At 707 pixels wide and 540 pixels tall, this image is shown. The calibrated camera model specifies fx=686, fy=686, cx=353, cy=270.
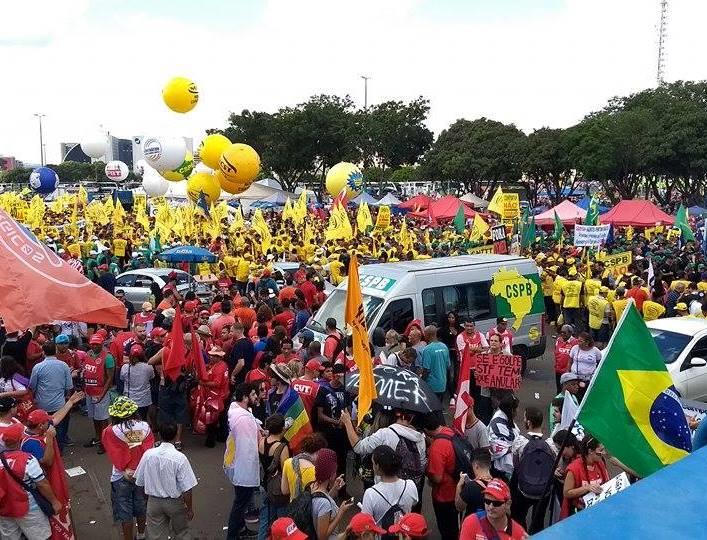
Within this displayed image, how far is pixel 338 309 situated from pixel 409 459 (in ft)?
16.8

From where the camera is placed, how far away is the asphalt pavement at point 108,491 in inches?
263

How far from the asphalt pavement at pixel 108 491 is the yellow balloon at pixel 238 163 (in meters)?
16.8

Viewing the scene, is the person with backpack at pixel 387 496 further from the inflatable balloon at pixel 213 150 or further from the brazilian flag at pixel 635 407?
the inflatable balloon at pixel 213 150

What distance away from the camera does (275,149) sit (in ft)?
168

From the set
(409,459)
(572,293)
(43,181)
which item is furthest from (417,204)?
(409,459)

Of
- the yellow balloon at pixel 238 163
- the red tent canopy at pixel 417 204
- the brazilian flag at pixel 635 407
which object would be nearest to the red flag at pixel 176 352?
the brazilian flag at pixel 635 407

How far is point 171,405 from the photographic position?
26.7ft

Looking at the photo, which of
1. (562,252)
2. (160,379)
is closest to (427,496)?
(160,379)

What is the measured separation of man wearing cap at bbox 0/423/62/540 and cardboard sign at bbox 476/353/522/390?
4508 mm

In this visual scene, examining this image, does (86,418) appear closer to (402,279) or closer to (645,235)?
(402,279)

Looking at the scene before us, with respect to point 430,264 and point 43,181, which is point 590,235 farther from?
point 43,181

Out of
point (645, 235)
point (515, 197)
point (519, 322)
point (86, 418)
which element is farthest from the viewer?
point (645, 235)

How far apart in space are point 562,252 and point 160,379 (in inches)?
543

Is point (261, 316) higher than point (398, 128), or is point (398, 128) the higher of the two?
point (398, 128)
